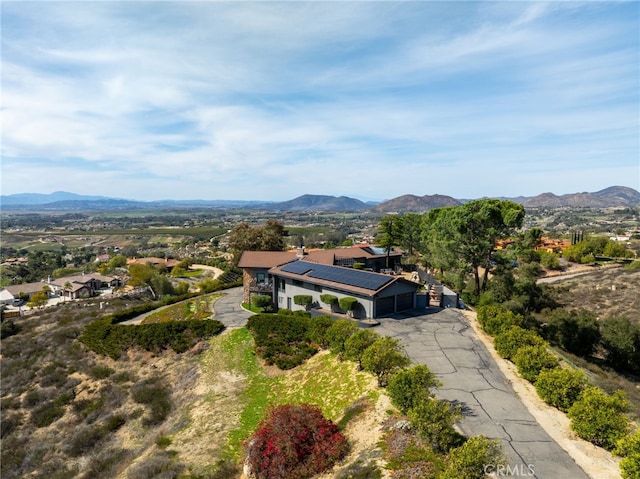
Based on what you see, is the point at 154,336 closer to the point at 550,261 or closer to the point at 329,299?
the point at 329,299

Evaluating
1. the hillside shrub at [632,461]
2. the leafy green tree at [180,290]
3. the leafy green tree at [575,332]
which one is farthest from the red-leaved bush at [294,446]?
the leafy green tree at [180,290]

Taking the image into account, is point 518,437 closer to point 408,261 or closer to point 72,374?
point 72,374

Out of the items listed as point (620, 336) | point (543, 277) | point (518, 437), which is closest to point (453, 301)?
point (620, 336)

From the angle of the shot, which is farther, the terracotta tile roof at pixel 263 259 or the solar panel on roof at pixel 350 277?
the terracotta tile roof at pixel 263 259

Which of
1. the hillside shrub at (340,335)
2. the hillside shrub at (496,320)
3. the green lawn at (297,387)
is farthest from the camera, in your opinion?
the hillside shrub at (496,320)

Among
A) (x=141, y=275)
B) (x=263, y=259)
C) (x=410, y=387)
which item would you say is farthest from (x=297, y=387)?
(x=141, y=275)

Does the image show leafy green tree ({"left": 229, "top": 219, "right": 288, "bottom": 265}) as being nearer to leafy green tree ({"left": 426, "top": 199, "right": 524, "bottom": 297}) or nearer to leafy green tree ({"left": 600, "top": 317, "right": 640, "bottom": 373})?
leafy green tree ({"left": 426, "top": 199, "right": 524, "bottom": 297})

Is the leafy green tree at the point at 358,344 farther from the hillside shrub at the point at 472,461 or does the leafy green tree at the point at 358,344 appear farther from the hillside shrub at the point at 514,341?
the hillside shrub at the point at 472,461
